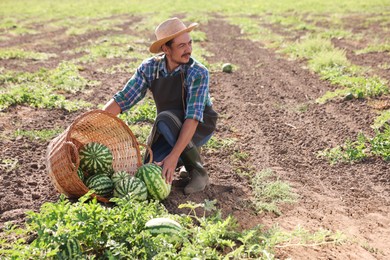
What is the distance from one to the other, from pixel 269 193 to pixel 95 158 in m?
1.91

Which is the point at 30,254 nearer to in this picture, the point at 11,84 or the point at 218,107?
the point at 218,107

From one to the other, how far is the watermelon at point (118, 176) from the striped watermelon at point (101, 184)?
0.04 meters

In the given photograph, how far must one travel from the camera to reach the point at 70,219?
11.2 feet

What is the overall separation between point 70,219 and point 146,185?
1.26 meters

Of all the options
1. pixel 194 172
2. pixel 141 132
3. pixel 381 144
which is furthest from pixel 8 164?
pixel 381 144

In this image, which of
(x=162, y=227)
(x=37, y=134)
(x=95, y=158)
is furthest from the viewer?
(x=37, y=134)

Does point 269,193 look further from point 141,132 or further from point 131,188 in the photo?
point 141,132

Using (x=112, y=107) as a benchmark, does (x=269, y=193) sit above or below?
below

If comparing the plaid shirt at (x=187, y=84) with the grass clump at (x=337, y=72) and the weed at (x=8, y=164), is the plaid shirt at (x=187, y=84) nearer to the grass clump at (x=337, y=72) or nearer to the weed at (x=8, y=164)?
the weed at (x=8, y=164)

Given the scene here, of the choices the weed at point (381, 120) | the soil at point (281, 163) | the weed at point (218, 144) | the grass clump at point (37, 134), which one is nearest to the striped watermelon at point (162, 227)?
the soil at point (281, 163)

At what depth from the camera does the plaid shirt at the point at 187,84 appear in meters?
4.93

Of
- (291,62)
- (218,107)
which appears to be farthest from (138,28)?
(218,107)

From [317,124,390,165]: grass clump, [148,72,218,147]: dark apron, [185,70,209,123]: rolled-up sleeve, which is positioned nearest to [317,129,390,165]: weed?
[317,124,390,165]: grass clump

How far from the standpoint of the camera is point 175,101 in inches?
206
